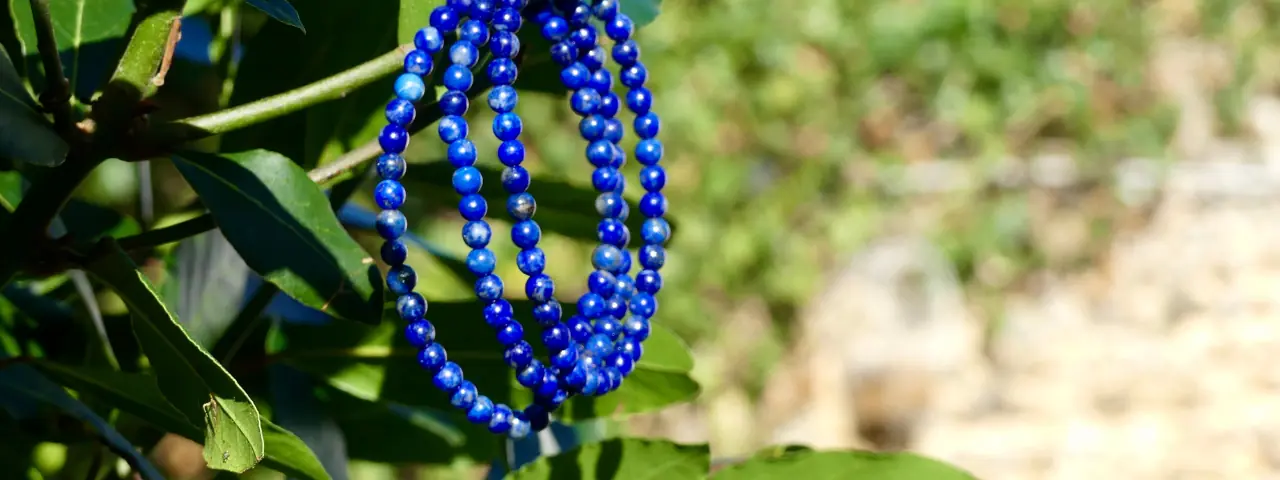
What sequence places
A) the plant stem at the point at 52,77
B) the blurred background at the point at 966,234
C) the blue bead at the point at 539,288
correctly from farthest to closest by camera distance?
the blurred background at the point at 966,234 → the blue bead at the point at 539,288 → the plant stem at the point at 52,77

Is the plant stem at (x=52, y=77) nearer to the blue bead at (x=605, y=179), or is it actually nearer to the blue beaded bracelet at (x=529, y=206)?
the blue beaded bracelet at (x=529, y=206)

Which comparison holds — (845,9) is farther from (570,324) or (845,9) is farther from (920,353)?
(570,324)

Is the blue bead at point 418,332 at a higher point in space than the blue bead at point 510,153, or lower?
lower

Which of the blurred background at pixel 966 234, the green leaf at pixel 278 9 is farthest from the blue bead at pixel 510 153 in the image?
the blurred background at pixel 966 234

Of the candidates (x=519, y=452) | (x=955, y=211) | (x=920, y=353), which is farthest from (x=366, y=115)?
(x=955, y=211)

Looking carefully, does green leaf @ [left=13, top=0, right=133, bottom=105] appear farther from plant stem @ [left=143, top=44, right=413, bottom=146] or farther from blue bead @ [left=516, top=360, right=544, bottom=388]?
blue bead @ [left=516, top=360, right=544, bottom=388]

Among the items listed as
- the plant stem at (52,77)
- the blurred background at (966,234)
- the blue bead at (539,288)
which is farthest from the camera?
the blurred background at (966,234)

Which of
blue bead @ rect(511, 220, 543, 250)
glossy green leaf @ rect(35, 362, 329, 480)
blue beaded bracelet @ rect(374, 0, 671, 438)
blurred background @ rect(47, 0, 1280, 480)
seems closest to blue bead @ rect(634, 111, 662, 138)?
blue beaded bracelet @ rect(374, 0, 671, 438)
